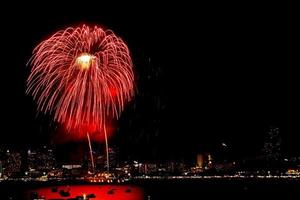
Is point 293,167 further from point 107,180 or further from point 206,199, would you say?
point 206,199

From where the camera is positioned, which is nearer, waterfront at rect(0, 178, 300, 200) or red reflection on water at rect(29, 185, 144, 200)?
red reflection on water at rect(29, 185, 144, 200)

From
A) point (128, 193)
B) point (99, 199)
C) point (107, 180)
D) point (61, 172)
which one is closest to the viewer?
point (99, 199)

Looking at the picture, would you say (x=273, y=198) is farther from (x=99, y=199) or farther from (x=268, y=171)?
(x=268, y=171)

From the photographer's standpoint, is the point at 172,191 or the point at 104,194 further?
the point at 172,191

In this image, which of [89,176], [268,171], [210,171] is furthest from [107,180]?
[268,171]

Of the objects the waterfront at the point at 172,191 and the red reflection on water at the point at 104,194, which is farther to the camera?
the waterfront at the point at 172,191

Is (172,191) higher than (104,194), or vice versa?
(172,191)

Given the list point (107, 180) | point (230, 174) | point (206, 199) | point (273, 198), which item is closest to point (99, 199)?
point (206, 199)

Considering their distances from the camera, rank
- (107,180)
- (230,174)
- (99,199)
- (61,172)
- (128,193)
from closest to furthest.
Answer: (99,199) < (128,193) < (107,180) < (230,174) < (61,172)

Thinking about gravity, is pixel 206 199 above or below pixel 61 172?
below

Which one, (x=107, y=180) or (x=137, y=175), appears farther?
(x=137, y=175)
